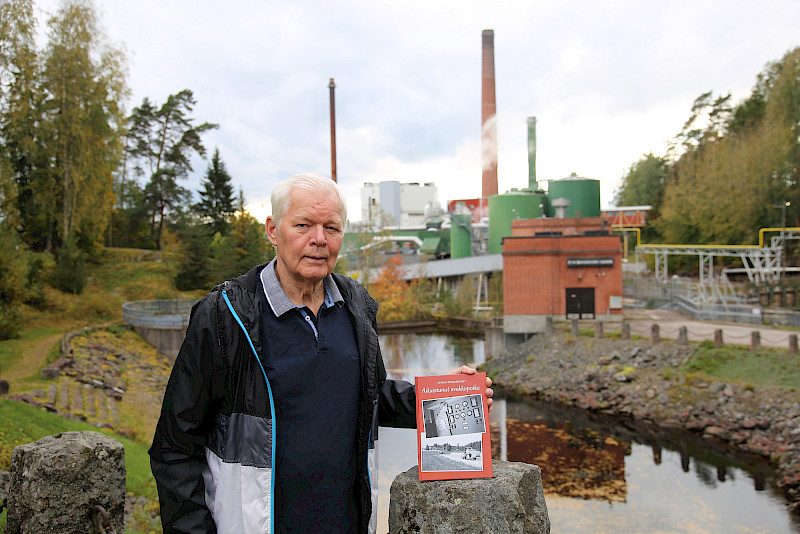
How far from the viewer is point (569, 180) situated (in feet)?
128

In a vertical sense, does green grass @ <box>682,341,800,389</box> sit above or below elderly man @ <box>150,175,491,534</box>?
below

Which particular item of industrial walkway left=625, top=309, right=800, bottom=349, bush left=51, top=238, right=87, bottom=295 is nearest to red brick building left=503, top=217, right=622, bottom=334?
industrial walkway left=625, top=309, right=800, bottom=349

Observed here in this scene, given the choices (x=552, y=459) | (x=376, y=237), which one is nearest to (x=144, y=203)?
(x=376, y=237)

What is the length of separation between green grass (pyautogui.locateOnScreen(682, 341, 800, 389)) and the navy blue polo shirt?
16733 mm

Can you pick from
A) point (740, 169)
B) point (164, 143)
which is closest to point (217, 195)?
point (164, 143)

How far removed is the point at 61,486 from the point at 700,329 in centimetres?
2302

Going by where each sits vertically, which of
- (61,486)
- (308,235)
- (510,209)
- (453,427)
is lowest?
(61,486)

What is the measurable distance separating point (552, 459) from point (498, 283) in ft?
81.5

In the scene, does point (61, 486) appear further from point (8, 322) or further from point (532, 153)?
point (532, 153)

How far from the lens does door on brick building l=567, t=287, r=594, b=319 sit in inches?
1032

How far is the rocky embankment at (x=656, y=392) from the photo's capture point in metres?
14.3

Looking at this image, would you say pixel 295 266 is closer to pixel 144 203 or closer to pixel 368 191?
pixel 144 203

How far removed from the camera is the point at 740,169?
42000 mm

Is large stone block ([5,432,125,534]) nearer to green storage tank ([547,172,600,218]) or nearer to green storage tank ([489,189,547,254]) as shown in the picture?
green storage tank ([489,189,547,254])
